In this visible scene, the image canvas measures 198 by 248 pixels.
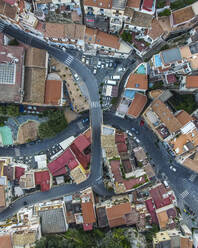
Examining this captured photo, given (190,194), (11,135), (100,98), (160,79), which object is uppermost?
(160,79)

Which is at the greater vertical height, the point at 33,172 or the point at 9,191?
the point at 33,172

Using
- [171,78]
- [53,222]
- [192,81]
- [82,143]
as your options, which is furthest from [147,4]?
[53,222]

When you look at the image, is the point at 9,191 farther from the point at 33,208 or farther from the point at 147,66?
the point at 147,66

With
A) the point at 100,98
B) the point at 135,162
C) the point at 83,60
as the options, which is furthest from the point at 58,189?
the point at 83,60

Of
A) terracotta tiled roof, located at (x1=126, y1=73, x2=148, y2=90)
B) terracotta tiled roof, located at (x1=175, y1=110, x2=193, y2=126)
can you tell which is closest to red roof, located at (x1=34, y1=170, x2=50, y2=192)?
terracotta tiled roof, located at (x1=126, y1=73, x2=148, y2=90)

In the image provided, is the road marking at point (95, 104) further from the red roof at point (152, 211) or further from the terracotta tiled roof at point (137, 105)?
the red roof at point (152, 211)

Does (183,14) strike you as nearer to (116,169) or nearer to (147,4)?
(147,4)
